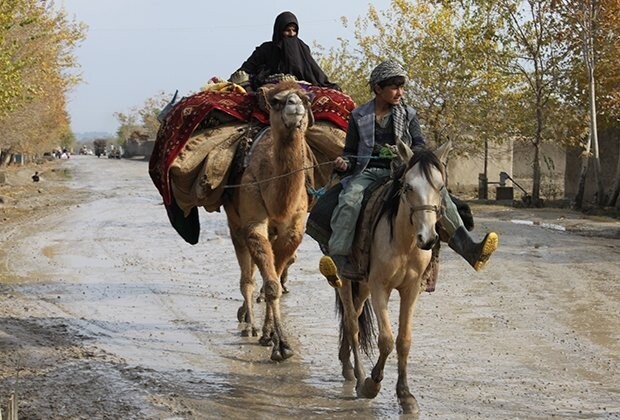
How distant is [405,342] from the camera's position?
7.64 meters

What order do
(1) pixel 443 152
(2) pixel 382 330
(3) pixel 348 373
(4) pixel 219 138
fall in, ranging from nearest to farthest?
(1) pixel 443 152 < (2) pixel 382 330 < (3) pixel 348 373 < (4) pixel 219 138

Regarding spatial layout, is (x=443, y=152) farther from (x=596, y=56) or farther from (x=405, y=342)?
(x=596, y=56)

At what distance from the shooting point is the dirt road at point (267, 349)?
25.8 feet

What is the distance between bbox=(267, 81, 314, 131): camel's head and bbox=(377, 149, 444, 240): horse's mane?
193 centimetres

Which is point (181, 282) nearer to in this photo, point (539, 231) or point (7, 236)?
point (7, 236)

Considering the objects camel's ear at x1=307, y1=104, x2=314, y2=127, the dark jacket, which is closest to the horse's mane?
the dark jacket

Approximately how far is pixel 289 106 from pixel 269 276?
1558mm

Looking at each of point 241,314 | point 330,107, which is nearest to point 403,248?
point 330,107

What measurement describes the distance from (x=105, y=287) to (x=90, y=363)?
4.70 metres

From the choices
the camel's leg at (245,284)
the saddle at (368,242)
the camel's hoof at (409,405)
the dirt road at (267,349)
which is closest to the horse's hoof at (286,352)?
the dirt road at (267,349)

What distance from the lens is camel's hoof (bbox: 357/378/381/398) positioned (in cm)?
771

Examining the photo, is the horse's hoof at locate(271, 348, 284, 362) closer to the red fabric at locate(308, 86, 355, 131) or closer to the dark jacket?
the dark jacket

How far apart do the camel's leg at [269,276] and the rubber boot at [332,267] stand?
1470mm

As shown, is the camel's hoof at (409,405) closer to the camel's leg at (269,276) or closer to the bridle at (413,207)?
the bridle at (413,207)
